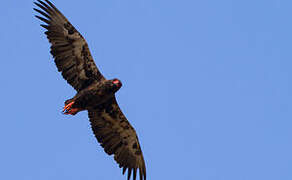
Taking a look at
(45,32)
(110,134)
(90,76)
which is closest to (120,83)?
(90,76)

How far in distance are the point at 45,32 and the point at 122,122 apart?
4800 millimetres

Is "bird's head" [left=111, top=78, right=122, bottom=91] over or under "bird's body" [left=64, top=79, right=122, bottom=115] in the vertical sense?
over

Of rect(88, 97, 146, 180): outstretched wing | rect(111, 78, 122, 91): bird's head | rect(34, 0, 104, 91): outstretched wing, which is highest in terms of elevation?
rect(34, 0, 104, 91): outstretched wing

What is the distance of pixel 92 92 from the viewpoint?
15.0m

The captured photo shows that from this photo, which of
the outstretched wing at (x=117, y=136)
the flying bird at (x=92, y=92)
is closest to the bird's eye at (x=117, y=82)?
the flying bird at (x=92, y=92)

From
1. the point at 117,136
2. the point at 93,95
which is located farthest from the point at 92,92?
the point at 117,136

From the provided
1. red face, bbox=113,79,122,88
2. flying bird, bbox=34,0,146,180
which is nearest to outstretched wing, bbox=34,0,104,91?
flying bird, bbox=34,0,146,180

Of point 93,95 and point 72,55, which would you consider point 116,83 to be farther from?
point 72,55

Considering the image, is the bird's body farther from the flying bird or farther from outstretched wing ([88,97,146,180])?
outstretched wing ([88,97,146,180])

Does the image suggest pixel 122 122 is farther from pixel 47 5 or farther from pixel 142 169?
pixel 47 5

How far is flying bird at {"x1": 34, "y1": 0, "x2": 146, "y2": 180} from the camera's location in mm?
15062

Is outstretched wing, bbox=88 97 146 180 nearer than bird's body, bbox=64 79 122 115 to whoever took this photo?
No

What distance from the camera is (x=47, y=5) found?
52.1ft

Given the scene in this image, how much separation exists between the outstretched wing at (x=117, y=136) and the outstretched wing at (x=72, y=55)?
1.30m
